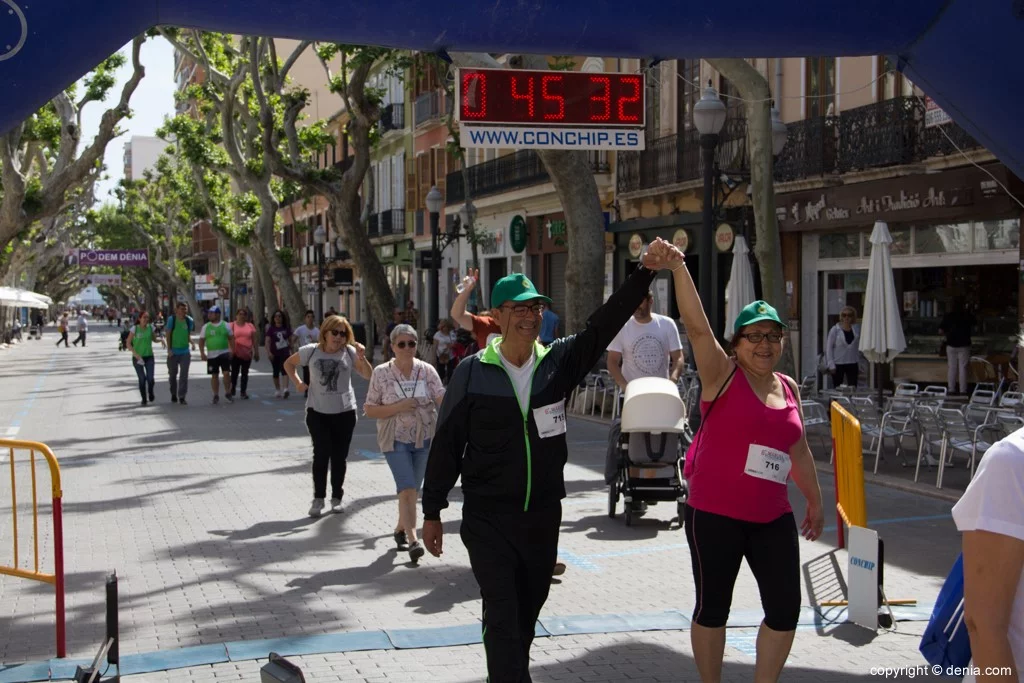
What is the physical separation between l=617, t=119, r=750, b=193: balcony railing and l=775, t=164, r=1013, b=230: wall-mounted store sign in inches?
60.2

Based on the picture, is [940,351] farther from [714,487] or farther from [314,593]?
[714,487]

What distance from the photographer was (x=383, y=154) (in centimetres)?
4988

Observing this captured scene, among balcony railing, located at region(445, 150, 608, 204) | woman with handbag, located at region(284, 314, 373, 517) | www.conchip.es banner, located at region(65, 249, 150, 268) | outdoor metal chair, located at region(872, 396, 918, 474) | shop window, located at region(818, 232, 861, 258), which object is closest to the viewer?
woman with handbag, located at region(284, 314, 373, 517)

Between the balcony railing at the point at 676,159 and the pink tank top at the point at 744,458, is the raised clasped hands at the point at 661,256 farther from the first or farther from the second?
the balcony railing at the point at 676,159

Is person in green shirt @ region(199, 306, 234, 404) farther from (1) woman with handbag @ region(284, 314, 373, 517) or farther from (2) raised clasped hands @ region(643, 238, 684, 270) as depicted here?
(2) raised clasped hands @ region(643, 238, 684, 270)

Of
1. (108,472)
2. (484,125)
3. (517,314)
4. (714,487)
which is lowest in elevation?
(108,472)

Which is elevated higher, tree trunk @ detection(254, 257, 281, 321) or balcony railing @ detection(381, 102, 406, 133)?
balcony railing @ detection(381, 102, 406, 133)

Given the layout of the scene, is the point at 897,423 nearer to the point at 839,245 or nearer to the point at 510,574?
the point at 839,245

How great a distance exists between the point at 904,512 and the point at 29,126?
84.9ft

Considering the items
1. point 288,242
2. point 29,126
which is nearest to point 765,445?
point 29,126

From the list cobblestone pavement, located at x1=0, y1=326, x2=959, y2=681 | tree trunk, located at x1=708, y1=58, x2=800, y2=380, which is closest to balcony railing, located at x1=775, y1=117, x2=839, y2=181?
tree trunk, located at x1=708, y1=58, x2=800, y2=380

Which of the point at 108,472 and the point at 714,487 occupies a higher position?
the point at 714,487

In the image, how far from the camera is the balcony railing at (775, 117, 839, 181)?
20.9 metres

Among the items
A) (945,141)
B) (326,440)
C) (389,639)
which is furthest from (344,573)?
(945,141)
